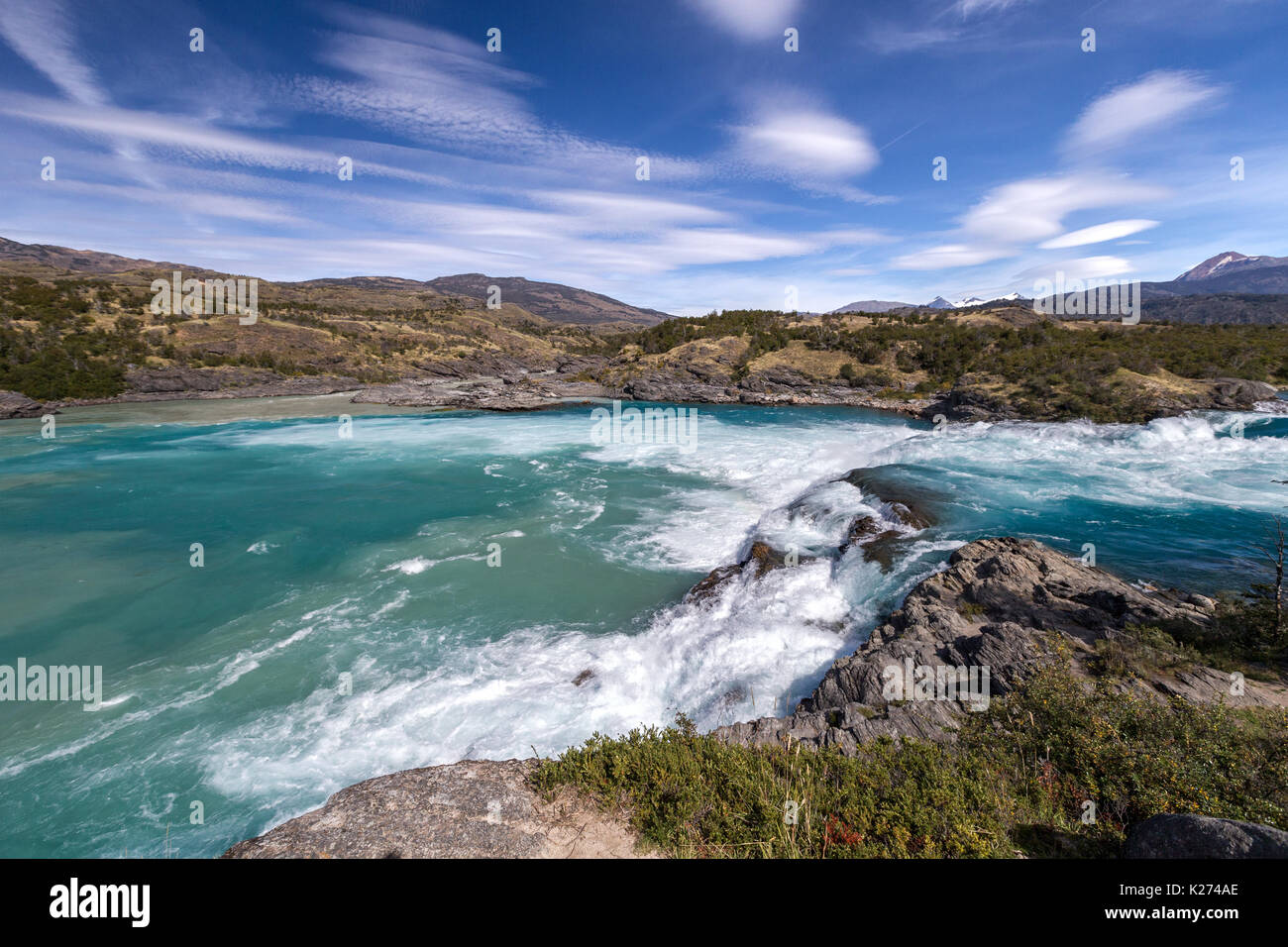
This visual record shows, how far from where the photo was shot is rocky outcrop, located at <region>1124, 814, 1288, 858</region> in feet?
11.1

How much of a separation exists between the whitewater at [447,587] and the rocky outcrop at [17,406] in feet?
79.5

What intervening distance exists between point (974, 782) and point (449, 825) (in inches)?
222

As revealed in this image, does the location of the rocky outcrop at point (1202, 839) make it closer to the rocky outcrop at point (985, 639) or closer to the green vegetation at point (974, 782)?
the green vegetation at point (974, 782)

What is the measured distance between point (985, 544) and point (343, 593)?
58.1 feet

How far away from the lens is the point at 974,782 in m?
5.26

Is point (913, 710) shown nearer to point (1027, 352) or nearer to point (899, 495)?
point (899, 495)

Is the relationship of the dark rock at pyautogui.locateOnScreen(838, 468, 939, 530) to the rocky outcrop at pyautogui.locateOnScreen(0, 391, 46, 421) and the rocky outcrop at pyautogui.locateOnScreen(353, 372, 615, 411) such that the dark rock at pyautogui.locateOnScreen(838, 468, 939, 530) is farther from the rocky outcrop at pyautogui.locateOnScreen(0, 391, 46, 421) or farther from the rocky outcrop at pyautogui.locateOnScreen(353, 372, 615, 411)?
the rocky outcrop at pyautogui.locateOnScreen(0, 391, 46, 421)

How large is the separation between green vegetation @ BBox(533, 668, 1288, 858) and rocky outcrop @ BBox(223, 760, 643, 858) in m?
0.29

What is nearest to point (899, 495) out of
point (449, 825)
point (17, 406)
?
point (449, 825)

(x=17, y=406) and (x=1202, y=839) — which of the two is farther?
(x=17, y=406)

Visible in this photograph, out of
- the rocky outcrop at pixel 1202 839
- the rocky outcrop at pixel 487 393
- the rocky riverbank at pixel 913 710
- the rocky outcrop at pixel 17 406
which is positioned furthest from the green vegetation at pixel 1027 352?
the rocky outcrop at pixel 17 406

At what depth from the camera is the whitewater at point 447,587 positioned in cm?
857

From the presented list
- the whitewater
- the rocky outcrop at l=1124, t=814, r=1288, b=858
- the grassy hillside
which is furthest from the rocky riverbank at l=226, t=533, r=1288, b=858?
the grassy hillside

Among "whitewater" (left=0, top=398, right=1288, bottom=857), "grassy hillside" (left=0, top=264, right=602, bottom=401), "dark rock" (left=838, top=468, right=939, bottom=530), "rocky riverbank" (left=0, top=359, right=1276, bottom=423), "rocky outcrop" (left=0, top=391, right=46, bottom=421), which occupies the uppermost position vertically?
"grassy hillside" (left=0, top=264, right=602, bottom=401)
